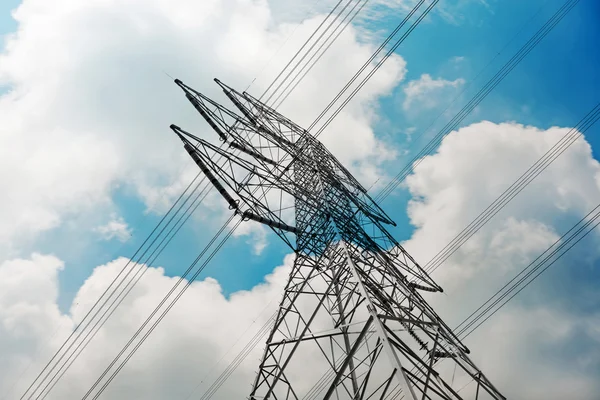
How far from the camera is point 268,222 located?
10070 mm

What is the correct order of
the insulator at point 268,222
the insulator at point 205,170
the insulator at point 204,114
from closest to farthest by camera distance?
the insulator at point 205,170
the insulator at point 268,222
the insulator at point 204,114

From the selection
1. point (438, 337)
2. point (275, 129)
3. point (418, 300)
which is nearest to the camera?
point (438, 337)

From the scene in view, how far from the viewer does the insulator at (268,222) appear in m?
9.45

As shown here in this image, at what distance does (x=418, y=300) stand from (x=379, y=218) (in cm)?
525

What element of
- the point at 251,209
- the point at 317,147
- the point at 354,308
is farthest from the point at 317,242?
the point at 317,147

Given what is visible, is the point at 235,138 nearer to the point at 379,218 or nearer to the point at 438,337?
the point at 379,218

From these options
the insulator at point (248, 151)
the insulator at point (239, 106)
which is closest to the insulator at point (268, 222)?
the insulator at point (248, 151)

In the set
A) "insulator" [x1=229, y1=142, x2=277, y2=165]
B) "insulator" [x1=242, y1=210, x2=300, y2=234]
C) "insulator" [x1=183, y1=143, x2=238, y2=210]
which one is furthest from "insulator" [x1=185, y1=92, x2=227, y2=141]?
"insulator" [x1=242, y1=210, x2=300, y2=234]

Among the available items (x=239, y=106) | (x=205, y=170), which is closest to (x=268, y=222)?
(x=205, y=170)

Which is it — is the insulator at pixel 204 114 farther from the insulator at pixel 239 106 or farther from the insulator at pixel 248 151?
the insulator at pixel 239 106

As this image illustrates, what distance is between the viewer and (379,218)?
12562mm

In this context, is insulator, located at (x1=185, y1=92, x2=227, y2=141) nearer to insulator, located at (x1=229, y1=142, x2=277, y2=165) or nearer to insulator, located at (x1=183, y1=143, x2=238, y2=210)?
insulator, located at (x1=229, y1=142, x2=277, y2=165)

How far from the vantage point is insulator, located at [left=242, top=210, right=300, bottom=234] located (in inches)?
372

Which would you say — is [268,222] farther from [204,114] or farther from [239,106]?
[239,106]
